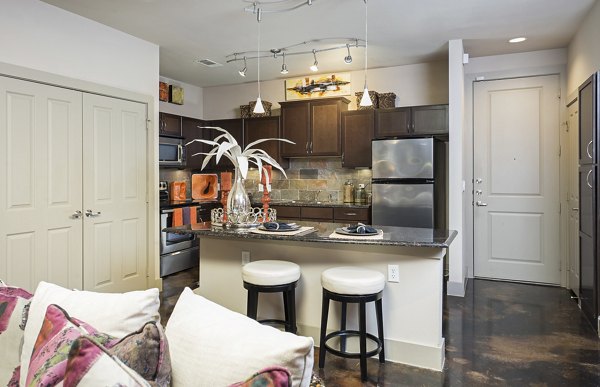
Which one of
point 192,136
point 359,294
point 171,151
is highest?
point 192,136

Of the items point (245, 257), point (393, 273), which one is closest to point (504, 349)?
point (393, 273)

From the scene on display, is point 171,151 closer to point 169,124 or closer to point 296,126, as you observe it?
point 169,124

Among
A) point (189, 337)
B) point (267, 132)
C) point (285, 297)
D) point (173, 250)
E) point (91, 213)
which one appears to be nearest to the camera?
point (189, 337)

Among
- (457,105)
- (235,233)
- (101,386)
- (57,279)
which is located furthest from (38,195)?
(457,105)

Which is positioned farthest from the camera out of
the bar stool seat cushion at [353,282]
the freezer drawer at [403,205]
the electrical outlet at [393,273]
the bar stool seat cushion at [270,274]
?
the freezer drawer at [403,205]

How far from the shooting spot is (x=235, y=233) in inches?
115

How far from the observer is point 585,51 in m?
3.82

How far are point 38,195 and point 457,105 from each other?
4.17 meters

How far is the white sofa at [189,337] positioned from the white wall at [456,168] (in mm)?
3720

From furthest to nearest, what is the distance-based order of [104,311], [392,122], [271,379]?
[392,122] < [104,311] < [271,379]

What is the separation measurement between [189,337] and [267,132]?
5006 mm

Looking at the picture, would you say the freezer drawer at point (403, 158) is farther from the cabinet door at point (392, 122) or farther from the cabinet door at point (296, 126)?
the cabinet door at point (296, 126)

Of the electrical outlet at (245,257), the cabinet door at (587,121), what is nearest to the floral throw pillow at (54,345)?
the electrical outlet at (245,257)

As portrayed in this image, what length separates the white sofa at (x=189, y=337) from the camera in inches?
35.7
